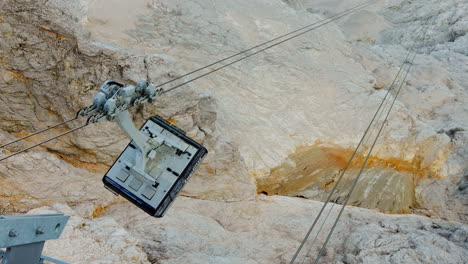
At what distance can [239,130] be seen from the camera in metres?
13.4

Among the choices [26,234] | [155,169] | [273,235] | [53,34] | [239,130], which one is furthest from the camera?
[239,130]

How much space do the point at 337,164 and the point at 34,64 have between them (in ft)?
34.3

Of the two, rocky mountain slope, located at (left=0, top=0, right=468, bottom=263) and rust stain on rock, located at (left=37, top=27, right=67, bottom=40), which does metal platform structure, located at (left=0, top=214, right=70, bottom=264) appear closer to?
rocky mountain slope, located at (left=0, top=0, right=468, bottom=263)

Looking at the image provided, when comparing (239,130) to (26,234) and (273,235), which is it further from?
(26,234)

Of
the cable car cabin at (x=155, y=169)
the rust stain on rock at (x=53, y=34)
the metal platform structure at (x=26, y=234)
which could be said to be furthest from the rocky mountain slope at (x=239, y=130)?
the metal platform structure at (x=26, y=234)

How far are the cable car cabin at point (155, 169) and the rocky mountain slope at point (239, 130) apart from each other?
822mm

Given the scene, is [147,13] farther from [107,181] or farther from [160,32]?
[107,181]

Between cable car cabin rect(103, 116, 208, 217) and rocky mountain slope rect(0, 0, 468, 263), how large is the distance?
2.70ft

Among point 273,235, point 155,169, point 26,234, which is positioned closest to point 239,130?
point 273,235

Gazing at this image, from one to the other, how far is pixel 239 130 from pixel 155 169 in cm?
632

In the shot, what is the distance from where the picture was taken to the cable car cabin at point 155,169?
716 centimetres

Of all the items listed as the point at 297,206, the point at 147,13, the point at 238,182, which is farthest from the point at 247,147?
the point at 147,13

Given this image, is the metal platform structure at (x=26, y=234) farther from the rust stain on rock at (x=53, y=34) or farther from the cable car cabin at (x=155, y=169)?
the rust stain on rock at (x=53, y=34)

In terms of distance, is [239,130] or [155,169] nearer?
[155,169]
